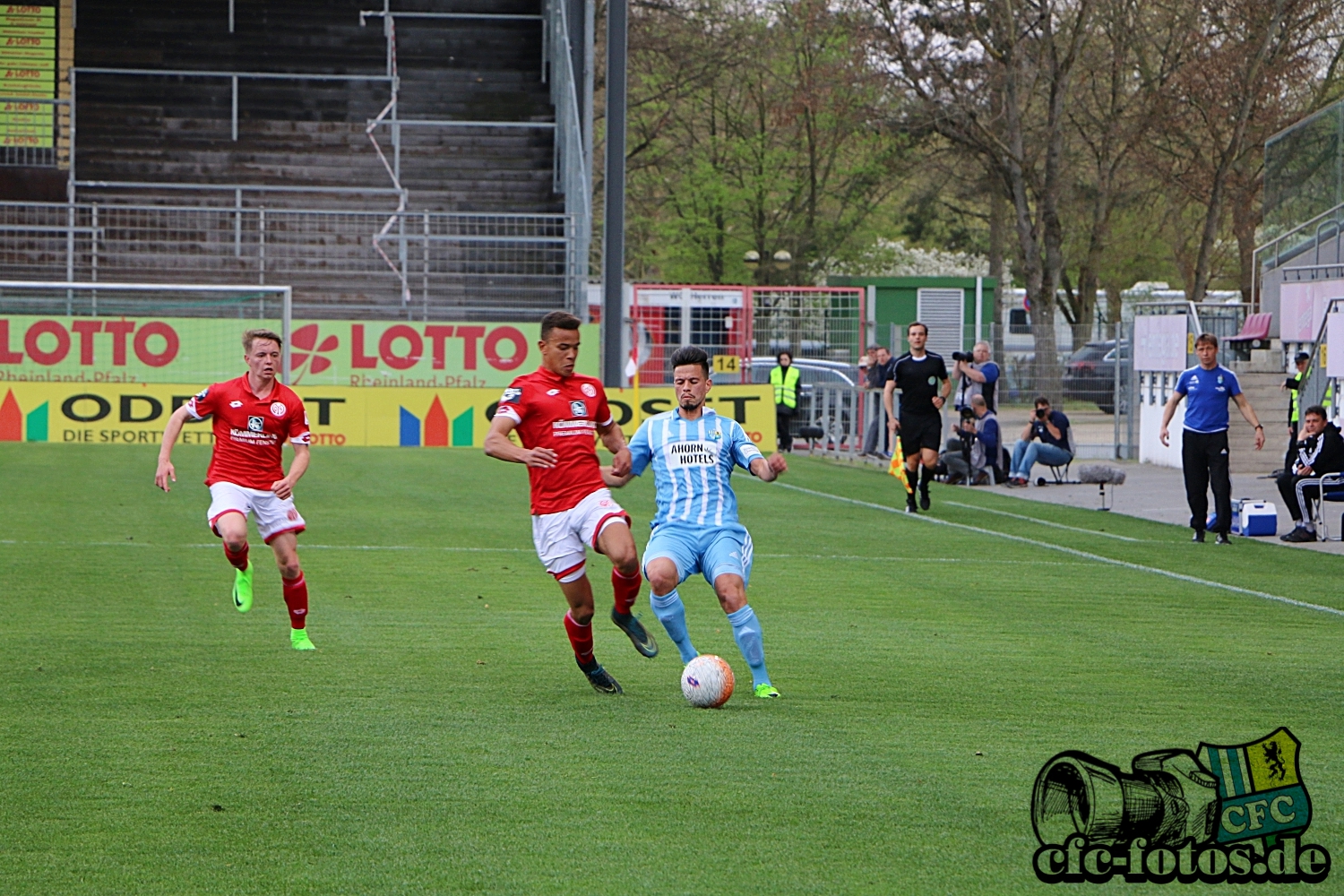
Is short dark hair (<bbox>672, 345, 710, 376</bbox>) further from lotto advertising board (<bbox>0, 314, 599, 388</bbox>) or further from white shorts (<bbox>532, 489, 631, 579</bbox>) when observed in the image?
lotto advertising board (<bbox>0, 314, 599, 388</bbox>)

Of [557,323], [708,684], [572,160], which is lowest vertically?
[708,684]

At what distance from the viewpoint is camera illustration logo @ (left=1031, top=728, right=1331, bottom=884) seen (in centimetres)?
542

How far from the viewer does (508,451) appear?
26.0 feet

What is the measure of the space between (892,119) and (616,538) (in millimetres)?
32981

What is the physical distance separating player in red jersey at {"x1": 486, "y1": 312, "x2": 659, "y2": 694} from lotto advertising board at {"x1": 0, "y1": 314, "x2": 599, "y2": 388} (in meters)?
18.5

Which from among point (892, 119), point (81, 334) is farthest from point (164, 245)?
point (892, 119)

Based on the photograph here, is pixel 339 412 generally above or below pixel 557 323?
below

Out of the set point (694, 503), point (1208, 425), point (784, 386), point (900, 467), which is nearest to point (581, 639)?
point (694, 503)

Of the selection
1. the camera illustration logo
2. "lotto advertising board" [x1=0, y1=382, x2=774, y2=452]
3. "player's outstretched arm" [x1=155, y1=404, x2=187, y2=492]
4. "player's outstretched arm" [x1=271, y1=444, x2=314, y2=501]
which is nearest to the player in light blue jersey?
the camera illustration logo

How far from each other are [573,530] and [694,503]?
2.08 feet

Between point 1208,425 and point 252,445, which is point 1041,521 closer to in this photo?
point 1208,425

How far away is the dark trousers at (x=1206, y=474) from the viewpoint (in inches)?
656

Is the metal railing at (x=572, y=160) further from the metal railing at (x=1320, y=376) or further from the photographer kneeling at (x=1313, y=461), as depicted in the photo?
the photographer kneeling at (x=1313, y=461)

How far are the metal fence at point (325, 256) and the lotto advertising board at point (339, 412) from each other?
4.53 m
